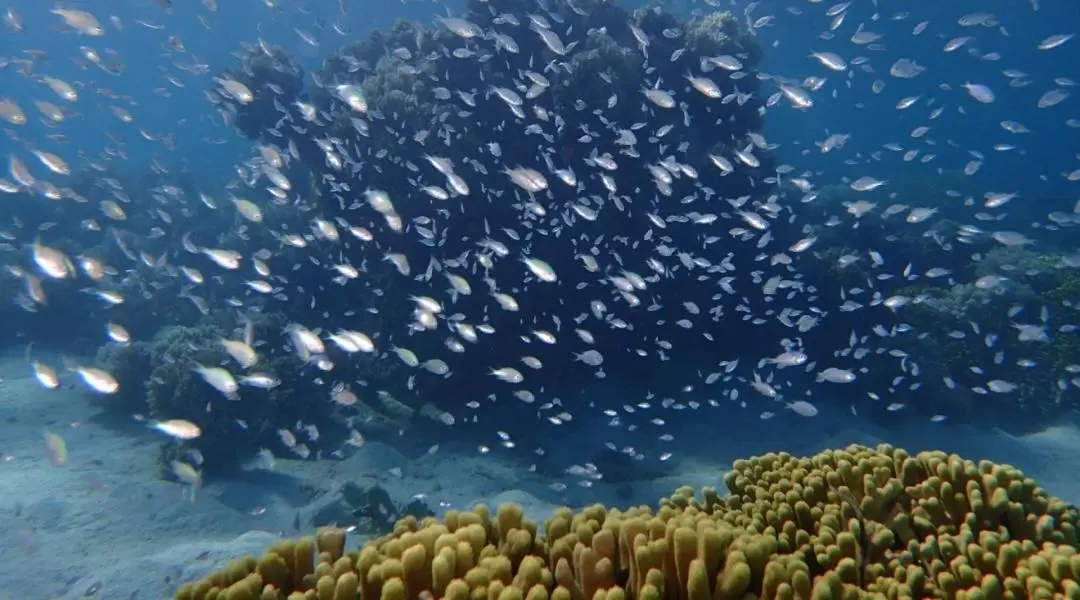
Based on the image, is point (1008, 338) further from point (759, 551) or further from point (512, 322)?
point (759, 551)

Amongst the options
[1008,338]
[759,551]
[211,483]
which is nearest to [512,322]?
[211,483]

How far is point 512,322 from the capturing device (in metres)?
11.7

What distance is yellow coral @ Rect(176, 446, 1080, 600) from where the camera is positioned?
2461 millimetres

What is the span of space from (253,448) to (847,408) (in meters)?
12.2

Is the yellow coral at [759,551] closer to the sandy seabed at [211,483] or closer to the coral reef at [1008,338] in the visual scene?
the sandy seabed at [211,483]

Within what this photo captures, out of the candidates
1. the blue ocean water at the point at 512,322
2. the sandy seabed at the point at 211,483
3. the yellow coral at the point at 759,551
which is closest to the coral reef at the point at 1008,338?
the blue ocean water at the point at 512,322

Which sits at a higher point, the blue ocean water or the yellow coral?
the blue ocean water

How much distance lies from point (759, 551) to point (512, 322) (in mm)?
9283

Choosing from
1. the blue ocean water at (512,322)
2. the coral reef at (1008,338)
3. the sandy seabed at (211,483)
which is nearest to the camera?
the sandy seabed at (211,483)

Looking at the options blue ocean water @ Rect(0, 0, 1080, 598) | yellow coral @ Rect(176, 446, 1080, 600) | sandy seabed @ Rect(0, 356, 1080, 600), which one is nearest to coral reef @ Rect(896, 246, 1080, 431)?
blue ocean water @ Rect(0, 0, 1080, 598)

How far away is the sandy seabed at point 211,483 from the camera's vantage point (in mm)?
7266

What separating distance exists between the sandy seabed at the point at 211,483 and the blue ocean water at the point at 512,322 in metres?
0.06

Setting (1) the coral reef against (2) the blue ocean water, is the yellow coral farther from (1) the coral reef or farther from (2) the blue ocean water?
(1) the coral reef

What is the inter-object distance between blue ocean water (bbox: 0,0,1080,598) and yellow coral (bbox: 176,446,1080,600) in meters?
4.61
